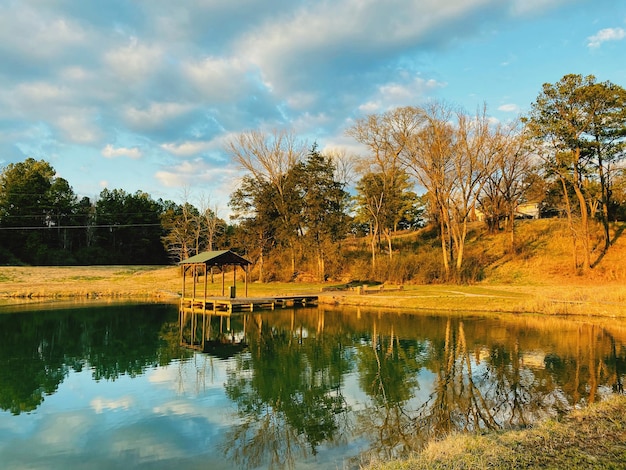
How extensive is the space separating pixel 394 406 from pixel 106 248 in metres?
68.9

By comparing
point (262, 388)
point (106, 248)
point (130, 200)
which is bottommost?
point (262, 388)

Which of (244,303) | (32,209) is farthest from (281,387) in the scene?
(32,209)

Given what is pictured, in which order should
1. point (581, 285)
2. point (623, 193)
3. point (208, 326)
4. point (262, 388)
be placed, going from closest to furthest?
point (262, 388) < point (208, 326) < point (581, 285) < point (623, 193)

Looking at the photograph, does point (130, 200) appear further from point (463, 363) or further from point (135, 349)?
point (463, 363)

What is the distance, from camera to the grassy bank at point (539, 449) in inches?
224

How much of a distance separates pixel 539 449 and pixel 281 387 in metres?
6.70

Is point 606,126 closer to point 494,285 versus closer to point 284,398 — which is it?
point 494,285

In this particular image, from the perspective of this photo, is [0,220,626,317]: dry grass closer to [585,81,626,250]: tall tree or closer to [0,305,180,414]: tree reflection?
[585,81,626,250]: tall tree

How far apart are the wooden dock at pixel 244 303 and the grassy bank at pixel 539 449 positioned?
22.4 meters

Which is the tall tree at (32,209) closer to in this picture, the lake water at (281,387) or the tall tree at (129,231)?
the tall tree at (129,231)

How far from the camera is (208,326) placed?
22.5 m

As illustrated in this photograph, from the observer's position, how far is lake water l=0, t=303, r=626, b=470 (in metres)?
7.73

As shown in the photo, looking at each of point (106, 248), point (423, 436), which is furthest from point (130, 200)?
point (423, 436)

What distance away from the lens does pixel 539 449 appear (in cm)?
618
